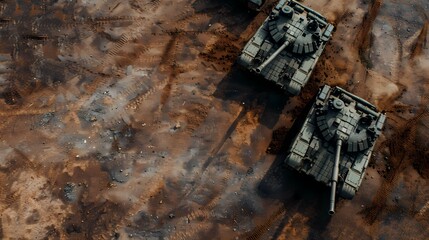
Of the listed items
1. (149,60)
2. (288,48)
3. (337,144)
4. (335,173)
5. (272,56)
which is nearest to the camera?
(335,173)

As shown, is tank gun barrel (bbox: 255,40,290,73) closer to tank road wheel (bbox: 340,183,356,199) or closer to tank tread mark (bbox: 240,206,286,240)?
tank road wheel (bbox: 340,183,356,199)

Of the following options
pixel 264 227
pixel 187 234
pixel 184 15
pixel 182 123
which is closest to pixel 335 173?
pixel 264 227

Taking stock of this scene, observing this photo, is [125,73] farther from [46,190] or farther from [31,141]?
[46,190]

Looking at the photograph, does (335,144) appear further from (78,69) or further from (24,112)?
(24,112)

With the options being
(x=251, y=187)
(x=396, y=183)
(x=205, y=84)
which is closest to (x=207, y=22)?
(x=205, y=84)

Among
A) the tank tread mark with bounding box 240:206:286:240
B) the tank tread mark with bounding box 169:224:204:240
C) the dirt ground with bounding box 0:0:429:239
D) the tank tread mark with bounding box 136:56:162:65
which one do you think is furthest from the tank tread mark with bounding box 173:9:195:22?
the tank tread mark with bounding box 240:206:286:240

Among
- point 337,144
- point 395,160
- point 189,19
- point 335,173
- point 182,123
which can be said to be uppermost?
point 189,19
